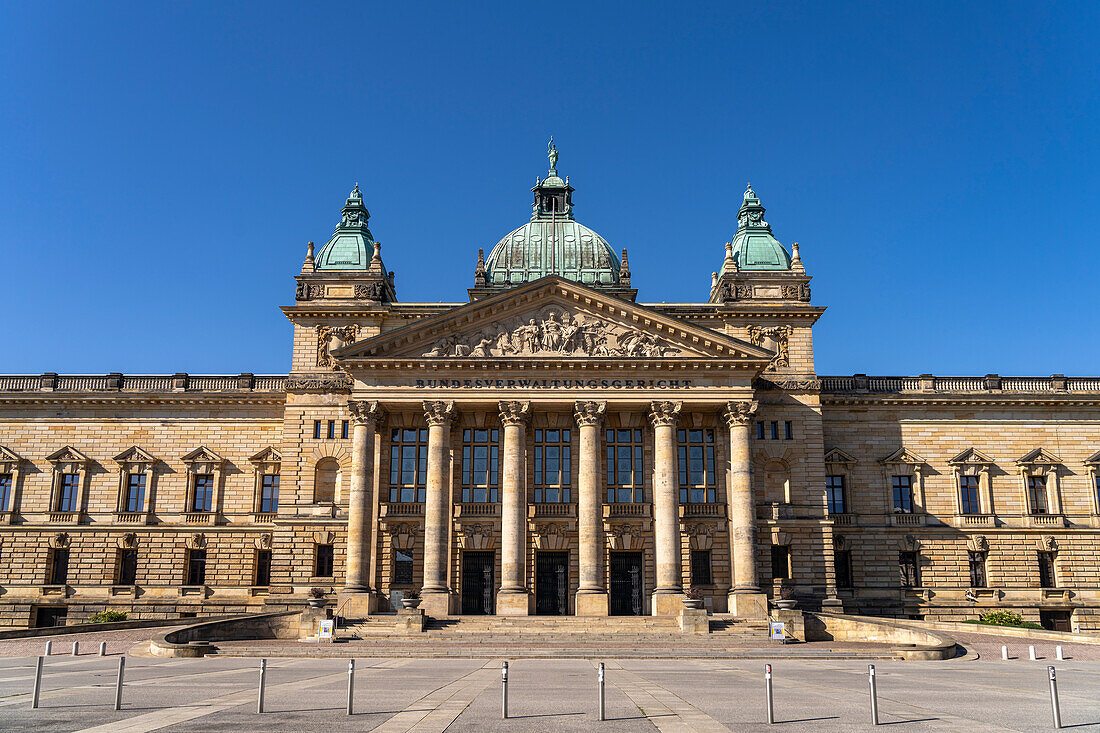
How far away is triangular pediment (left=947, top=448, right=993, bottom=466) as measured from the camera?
57.0m

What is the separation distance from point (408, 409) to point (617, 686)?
98.5 ft

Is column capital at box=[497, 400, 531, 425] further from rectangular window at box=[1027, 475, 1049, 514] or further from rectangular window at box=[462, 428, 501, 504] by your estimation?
rectangular window at box=[1027, 475, 1049, 514]

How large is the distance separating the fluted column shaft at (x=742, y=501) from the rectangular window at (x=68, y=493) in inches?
1637

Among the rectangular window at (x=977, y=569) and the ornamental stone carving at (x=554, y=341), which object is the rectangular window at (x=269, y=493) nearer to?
the ornamental stone carving at (x=554, y=341)

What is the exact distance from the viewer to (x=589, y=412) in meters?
49.5

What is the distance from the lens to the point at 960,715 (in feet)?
58.8

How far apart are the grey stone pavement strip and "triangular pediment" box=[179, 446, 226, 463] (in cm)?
2775

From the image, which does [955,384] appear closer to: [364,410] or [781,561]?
[781,561]

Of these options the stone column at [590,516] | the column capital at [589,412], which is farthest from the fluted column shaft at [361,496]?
the stone column at [590,516]

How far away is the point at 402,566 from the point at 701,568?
17119 mm

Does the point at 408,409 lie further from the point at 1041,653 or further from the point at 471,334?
the point at 1041,653

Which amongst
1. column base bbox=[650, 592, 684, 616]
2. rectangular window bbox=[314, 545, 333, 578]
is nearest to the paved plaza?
column base bbox=[650, 592, 684, 616]

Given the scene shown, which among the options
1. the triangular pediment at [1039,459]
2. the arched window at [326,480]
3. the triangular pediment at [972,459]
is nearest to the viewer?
the arched window at [326,480]

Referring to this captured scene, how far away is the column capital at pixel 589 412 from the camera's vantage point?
49.5 meters
